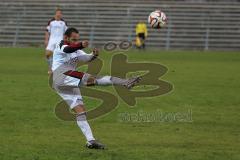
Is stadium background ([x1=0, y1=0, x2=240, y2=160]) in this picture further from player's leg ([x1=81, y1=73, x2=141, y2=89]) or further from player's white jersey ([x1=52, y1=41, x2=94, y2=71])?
player's white jersey ([x1=52, y1=41, x2=94, y2=71])

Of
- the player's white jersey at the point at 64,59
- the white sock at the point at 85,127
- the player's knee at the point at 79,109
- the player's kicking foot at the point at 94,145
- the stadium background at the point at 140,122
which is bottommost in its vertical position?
the stadium background at the point at 140,122

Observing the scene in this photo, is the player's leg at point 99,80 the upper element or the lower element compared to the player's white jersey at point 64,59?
lower

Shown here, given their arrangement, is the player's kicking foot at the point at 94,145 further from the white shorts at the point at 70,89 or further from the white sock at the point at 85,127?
the white shorts at the point at 70,89

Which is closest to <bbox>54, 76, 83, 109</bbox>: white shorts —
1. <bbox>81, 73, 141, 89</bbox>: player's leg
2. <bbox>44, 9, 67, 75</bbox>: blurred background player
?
<bbox>81, 73, 141, 89</bbox>: player's leg

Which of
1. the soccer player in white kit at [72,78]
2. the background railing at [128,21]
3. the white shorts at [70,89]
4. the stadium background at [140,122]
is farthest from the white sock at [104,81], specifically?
the background railing at [128,21]

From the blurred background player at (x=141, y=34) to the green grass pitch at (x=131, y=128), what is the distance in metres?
22.4

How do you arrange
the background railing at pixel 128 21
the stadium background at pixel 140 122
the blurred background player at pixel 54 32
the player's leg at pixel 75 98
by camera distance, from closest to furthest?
1. the stadium background at pixel 140 122
2. the player's leg at pixel 75 98
3. the blurred background player at pixel 54 32
4. the background railing at pixel 128 21

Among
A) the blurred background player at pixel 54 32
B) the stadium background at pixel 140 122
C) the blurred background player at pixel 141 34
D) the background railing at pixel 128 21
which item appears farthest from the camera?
the background railing at pixel 128 21

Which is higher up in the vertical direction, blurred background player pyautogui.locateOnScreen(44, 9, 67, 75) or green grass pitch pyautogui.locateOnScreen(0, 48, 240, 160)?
blurred background player pyautogui.locateOnScreen(44, 9, 67, 75)

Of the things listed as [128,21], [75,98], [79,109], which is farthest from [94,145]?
[128,21]

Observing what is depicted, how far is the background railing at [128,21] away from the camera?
47.3 meters

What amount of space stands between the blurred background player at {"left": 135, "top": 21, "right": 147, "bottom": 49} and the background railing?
5.13 feet

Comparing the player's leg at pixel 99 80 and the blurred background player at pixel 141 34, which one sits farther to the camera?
the blurred background player at pixel 141 34

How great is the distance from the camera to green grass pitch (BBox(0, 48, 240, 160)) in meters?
10.9
